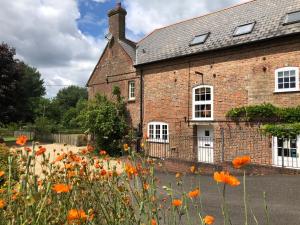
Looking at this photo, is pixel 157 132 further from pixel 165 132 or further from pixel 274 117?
pixel 274 117

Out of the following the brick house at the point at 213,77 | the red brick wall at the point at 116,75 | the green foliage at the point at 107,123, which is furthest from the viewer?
the red brick wall at the point at 116,75

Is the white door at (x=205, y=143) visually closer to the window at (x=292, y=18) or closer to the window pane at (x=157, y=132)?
the window pane at (x=157, y=132)

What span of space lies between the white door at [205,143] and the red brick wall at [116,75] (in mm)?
4905

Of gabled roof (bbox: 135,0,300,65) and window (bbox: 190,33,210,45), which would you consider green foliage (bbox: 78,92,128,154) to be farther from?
window (bbox: 190,33,210,45)

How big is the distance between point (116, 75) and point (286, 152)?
1333cm

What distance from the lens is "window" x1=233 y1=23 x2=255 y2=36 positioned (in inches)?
558

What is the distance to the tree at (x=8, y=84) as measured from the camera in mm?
27406

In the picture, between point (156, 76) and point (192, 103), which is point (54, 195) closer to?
point (192, 103)

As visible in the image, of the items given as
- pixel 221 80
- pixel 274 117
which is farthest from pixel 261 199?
pixel 221 80

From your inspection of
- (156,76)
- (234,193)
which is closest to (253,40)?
(156,76)

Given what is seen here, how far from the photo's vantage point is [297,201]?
7172mm

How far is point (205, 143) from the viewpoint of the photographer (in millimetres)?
15523

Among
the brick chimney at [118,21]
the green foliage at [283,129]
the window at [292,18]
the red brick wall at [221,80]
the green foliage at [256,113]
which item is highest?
the brick chimney at [118,21]

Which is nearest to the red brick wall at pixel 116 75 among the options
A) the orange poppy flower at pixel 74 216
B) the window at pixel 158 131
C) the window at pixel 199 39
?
the window at pixel 158 131
